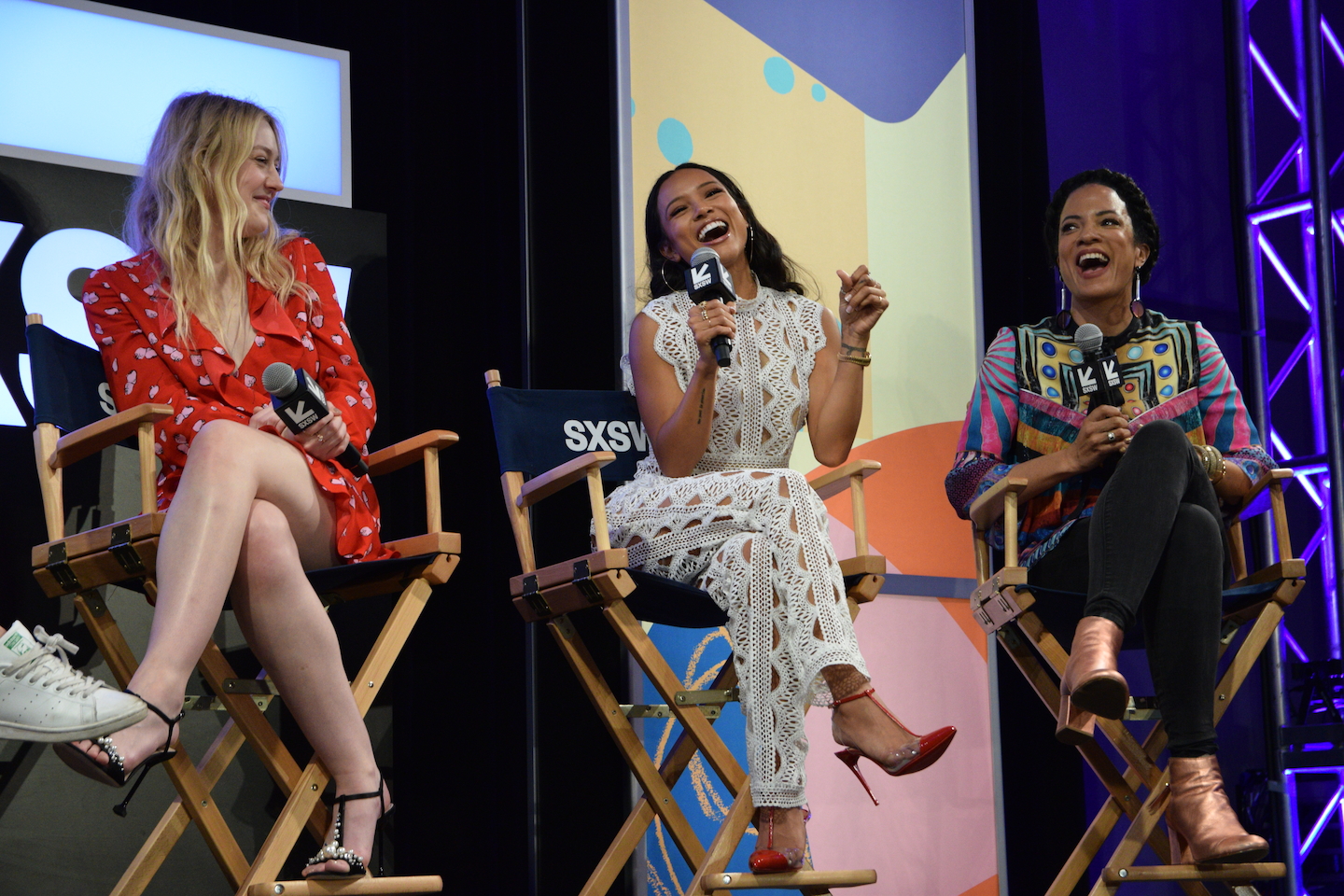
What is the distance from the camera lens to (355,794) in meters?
2.18

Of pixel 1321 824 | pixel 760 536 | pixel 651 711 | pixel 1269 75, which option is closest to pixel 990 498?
pixel 760 536

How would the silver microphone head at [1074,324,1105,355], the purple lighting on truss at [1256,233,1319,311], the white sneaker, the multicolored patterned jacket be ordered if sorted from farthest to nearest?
1. the purple lighting on truss at [1256,233,1319,311]
2. the multicolored patterned jacket
3. the silver microphone head at [1074,324,1105,355]
4. the white sneaker

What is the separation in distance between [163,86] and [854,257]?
1.77 m

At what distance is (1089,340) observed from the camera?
2.62m

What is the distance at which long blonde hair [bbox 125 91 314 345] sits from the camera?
2.58 m

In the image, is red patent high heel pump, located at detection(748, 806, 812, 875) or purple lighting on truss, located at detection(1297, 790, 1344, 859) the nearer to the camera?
red patent high heel pump, located at detection(748, 806, 812, 875)

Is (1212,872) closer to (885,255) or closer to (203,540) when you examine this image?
(203,540)

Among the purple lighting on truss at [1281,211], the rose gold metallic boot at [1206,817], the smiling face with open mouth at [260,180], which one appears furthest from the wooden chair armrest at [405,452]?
the purple lighting on truss at [1281,211]

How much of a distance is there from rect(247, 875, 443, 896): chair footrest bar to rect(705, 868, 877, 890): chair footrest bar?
45 cm

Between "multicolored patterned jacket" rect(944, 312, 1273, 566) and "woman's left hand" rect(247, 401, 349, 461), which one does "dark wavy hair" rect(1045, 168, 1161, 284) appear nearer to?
"multicolored patterned jacket" rect(944, 312, 1273, 566)

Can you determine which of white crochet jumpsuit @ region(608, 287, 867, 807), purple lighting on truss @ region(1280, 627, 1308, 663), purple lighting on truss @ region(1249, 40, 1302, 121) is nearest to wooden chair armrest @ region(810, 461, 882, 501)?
white crochet jumpsuit @ region(608, 287, 867, 807)

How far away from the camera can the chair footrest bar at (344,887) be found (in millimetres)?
2023

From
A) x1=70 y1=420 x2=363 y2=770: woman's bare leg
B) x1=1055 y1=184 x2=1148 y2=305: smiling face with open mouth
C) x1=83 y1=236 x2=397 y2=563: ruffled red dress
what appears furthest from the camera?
x1=1055 y1=184 x2=1148 y2=305: smiling face with open mouth

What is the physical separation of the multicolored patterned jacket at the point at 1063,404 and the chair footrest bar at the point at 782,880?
0.84 m
